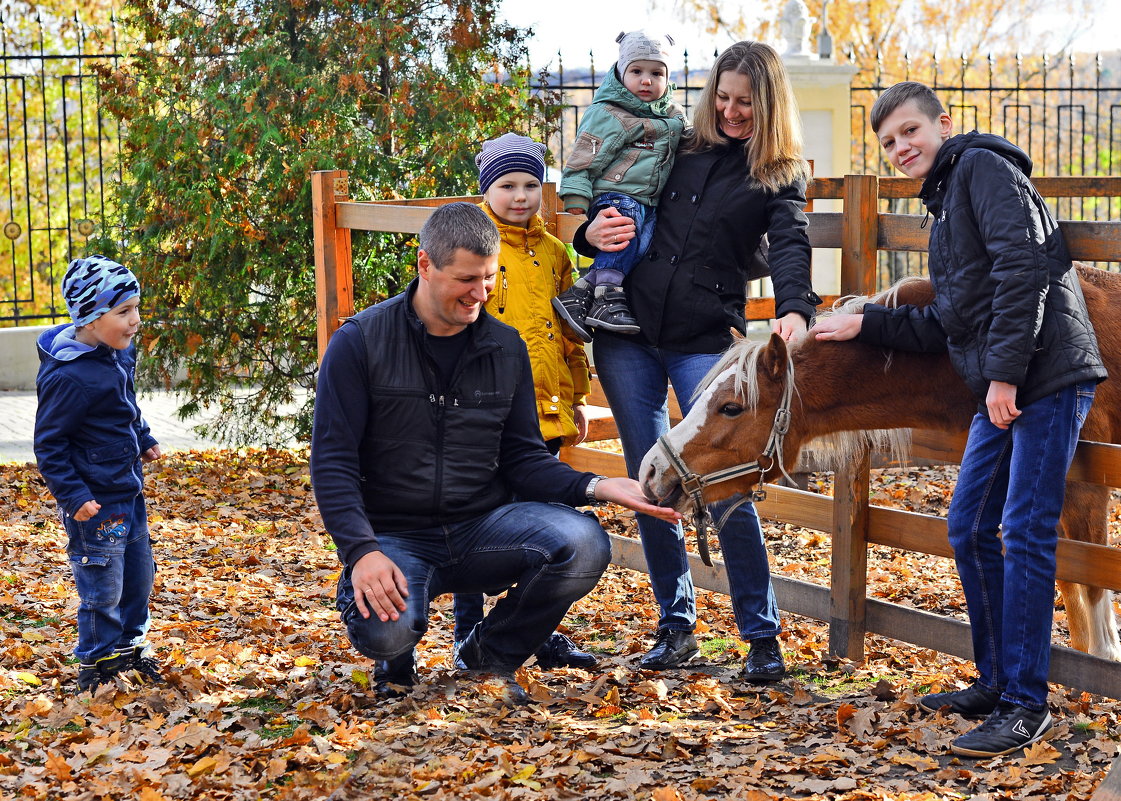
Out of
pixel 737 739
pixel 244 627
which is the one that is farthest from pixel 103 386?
pixel 737 739

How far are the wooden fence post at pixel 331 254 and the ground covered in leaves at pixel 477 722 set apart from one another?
5.62 ft

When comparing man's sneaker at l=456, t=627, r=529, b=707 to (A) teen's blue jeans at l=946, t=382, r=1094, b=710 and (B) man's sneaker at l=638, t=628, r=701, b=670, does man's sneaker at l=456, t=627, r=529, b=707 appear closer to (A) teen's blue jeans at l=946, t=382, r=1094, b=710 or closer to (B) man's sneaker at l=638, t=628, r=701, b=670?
(B) man's sneaker at l=638, t=628, r=701, b=670

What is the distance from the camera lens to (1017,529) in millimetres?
3469

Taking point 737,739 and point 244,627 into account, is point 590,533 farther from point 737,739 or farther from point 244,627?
point 244,627

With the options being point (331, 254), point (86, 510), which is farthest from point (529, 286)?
point (331, 254)

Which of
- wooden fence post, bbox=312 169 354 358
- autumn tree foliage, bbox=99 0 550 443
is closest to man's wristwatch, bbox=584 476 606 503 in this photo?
wooden fence post, bbox=312 169 354 358

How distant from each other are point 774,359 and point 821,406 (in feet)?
0.84

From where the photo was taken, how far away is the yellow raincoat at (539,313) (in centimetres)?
429

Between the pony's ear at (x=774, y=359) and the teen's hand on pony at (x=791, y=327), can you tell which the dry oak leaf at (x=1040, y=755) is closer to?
the pony's ear at (x=774, y=359)

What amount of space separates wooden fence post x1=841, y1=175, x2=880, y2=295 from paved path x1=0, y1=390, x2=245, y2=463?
559 centimetres

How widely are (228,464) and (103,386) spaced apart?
16.4ft

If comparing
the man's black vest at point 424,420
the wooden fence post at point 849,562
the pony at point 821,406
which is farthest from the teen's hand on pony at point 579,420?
the wooden fence post at point 849,562

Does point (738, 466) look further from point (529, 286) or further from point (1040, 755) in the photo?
point (1040, 755)

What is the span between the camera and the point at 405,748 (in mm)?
3543
